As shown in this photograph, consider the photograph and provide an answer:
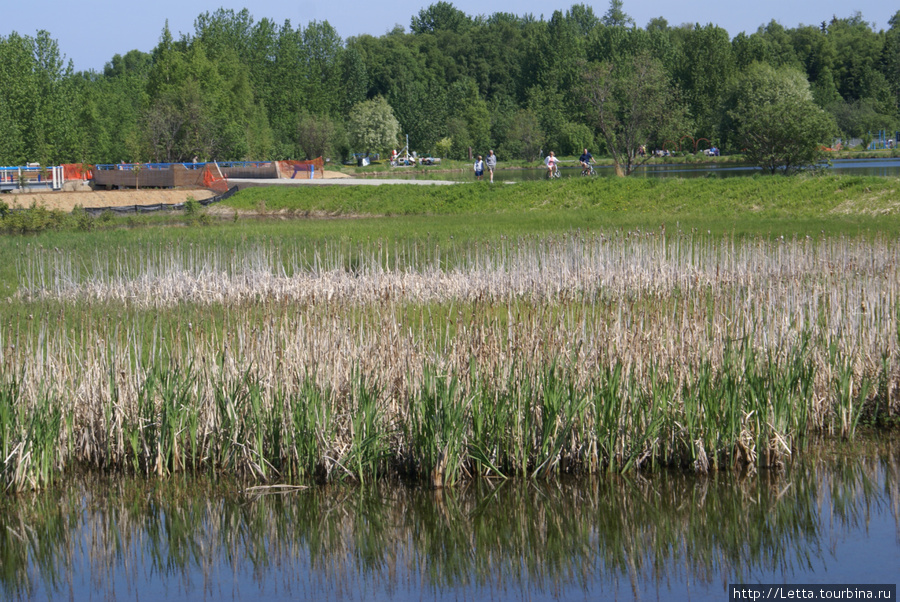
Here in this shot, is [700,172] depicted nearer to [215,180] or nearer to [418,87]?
[215,180]

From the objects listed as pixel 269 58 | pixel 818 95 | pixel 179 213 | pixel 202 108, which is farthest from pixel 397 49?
pixel 179 213

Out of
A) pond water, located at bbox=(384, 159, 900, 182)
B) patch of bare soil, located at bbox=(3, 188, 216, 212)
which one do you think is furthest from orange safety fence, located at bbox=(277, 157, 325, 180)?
patch of bare soil, located at bbox=(3, 188, 216, 212)

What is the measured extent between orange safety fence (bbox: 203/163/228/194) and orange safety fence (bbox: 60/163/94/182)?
24.7 feet

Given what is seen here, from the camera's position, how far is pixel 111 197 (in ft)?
142

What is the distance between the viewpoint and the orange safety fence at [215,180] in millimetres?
46125

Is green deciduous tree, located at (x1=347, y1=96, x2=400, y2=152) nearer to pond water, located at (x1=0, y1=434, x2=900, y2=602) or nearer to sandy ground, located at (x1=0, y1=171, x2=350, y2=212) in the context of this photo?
sandy ground, located at (x1=0, y1=171, x2=350, y2=212)

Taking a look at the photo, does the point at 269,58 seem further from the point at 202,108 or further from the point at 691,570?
the point at 691,570

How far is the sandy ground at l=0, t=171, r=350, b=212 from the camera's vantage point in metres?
41.2

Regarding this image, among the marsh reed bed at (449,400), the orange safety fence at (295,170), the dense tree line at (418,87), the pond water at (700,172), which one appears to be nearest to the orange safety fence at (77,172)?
the dense tree line at (418,87)

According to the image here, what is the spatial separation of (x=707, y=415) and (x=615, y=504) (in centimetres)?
115

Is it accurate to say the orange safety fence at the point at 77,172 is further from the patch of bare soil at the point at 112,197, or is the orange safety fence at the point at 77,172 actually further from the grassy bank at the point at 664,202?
the grassy bank at the point at 664,202

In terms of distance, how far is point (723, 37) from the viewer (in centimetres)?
10431

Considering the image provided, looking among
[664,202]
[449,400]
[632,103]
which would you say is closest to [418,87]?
[632,103]

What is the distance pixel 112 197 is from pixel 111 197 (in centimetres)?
5
